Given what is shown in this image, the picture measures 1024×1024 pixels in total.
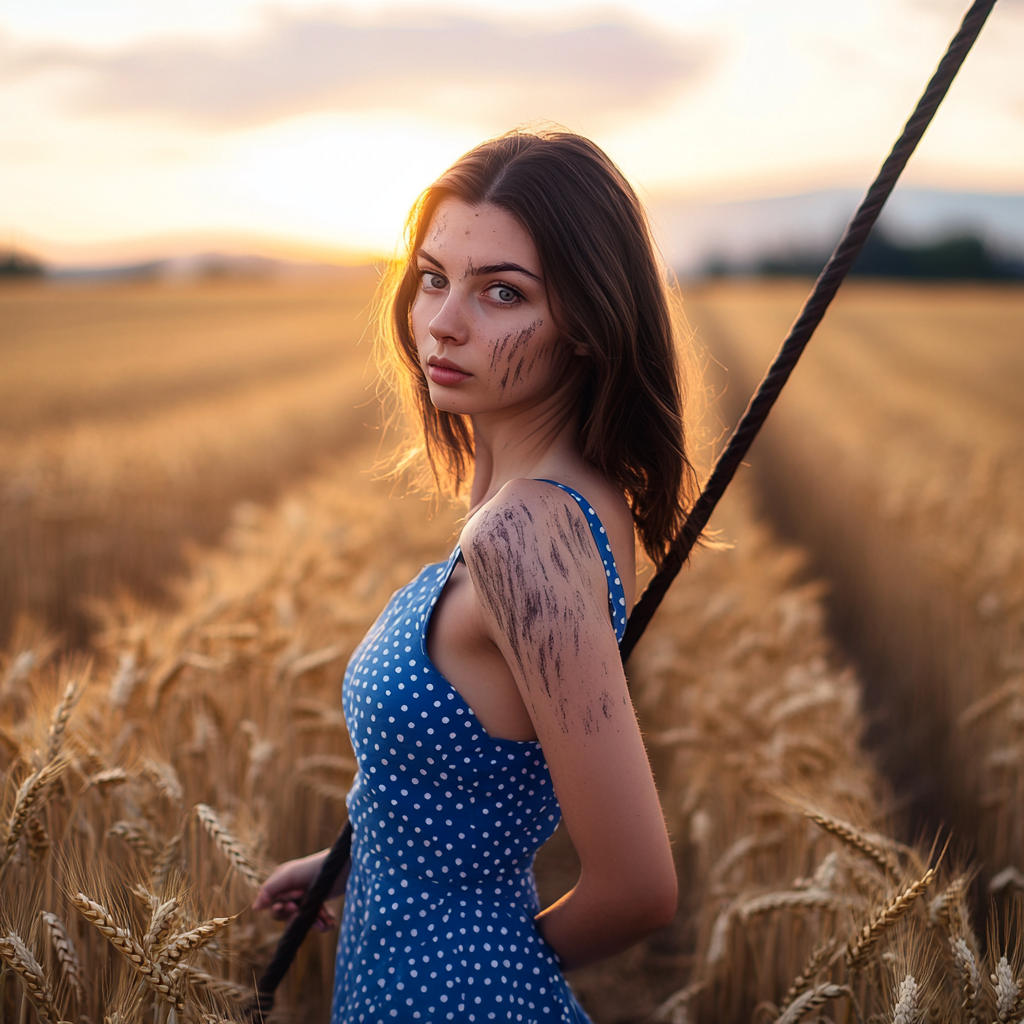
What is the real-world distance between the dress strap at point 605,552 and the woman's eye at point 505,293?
0.78 feet

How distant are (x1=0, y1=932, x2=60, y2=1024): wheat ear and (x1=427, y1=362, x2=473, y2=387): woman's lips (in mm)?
952

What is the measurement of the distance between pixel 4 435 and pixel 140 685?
240 inches

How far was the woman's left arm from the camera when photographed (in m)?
0.96

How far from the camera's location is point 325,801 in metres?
2.47

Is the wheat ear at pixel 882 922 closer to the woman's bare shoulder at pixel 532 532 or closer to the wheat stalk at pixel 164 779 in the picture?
the woman's bare shoulder at pixel 532 532

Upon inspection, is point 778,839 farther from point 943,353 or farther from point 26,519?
point 943,353

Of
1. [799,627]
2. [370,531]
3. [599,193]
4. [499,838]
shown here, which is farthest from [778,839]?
[370,531]

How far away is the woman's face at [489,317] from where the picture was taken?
1080 millimetres

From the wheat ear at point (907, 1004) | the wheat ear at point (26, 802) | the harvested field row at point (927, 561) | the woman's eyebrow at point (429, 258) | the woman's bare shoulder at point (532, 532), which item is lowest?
the harvested field row at point (927, 561)

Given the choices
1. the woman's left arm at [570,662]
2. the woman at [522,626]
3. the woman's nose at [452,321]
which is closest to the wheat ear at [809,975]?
the woman at [522,626]

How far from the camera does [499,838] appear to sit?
118 centimetres

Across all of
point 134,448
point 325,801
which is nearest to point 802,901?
point 325,801

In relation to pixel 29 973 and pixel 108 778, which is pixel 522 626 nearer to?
pixel 29 973

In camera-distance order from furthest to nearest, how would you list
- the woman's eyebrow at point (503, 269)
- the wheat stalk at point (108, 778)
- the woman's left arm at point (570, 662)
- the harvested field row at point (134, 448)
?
1. the harvested field row at point (134, 448)
2. the wheat stalk at point (108, 778)
3. the woman's eyebrow at point (503, 269)
4. the woman's left arm at point (570, 662)
